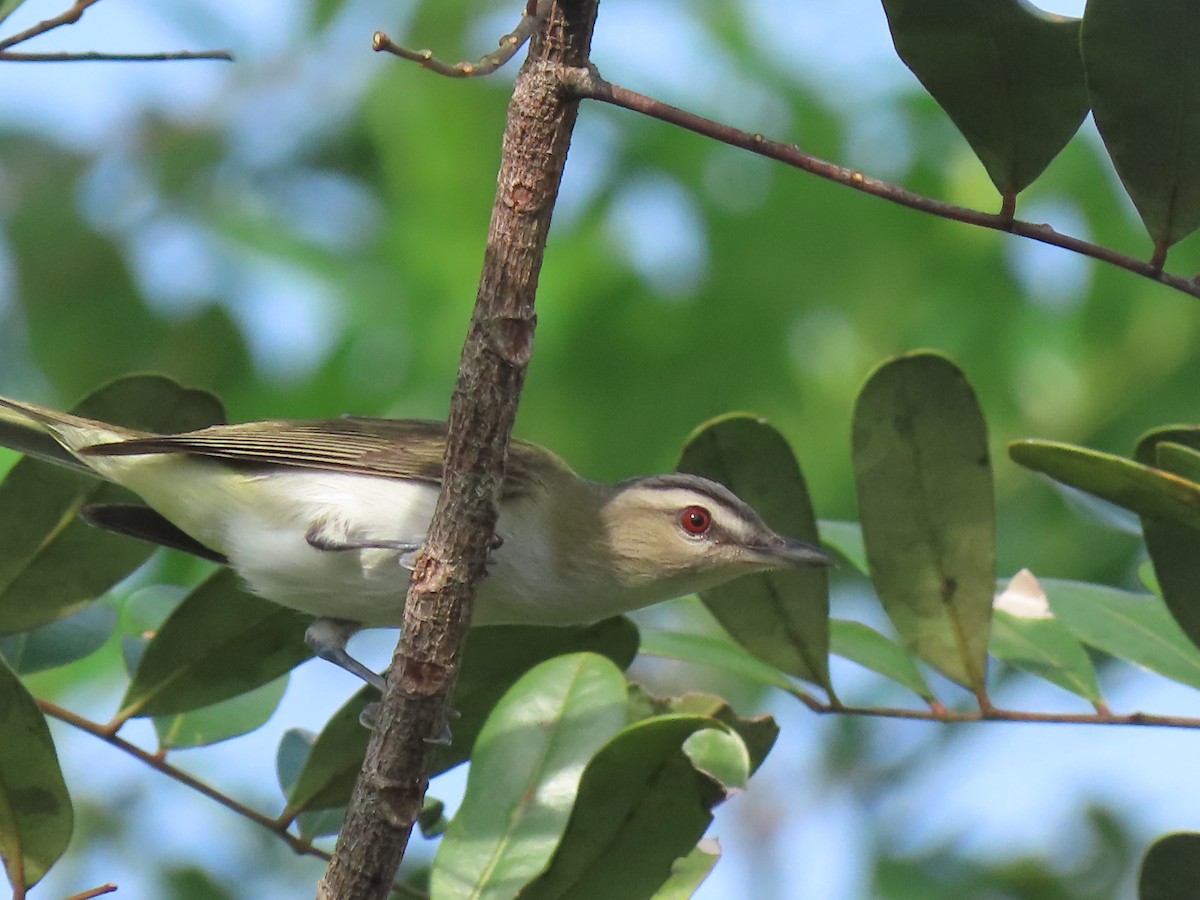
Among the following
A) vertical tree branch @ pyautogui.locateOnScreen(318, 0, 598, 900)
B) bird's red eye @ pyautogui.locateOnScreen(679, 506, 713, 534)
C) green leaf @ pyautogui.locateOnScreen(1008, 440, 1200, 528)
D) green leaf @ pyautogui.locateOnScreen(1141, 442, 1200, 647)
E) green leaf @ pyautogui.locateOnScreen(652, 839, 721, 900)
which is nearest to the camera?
vertical tree branch @ pyautogui.locateOnScreen(318, 0, 598, 900)

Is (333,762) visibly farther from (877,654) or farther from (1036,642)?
(1036,642)

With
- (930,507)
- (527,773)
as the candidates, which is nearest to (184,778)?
(527,773)

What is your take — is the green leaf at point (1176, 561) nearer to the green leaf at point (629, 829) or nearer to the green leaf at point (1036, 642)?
the green leaf at point (1036, 642)

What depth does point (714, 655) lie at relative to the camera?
3.04 metres

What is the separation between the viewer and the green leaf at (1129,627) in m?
2.79

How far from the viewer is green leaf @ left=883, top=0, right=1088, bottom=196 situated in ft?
6.53

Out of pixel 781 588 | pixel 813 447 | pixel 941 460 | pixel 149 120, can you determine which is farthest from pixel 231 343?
pixel 941 460

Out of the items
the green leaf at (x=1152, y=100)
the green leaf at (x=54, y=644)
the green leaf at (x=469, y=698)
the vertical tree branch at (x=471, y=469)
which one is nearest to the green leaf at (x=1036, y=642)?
the green leaf at (x=469, y=698)

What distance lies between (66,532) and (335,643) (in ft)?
2.10

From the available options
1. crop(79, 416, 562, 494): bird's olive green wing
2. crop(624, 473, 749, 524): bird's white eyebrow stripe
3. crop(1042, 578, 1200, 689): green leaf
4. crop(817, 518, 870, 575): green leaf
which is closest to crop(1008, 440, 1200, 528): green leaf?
crop(1042, 578, 1200, 689): green leaf

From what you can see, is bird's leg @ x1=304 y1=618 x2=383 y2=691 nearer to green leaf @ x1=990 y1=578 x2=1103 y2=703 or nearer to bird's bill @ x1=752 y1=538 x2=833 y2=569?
bird's bill @ x1=752 y1=538 x2=833 y2=569

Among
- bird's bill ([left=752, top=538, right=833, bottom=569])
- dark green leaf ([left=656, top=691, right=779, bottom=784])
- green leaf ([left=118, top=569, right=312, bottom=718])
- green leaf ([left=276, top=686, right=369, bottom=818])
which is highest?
bird's bill ([left=752, top=538, right=833, bottom=569])

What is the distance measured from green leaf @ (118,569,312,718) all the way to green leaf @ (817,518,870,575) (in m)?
1.23

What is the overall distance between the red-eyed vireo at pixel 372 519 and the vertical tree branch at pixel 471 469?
2.51ft
